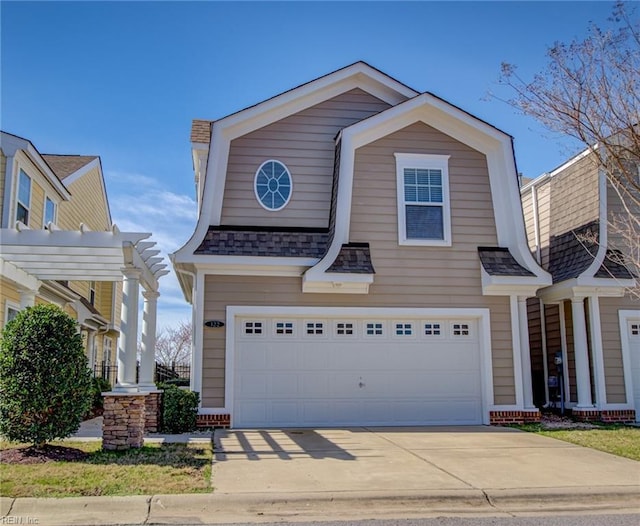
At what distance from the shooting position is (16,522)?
561 centimetres

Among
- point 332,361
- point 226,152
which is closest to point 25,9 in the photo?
point 226,152

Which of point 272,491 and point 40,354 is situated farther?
point 40,354

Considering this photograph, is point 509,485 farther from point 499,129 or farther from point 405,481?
point 499,129

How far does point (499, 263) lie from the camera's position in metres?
12.9

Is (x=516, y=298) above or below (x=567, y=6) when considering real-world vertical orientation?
below

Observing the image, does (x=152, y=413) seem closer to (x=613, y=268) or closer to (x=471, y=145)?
(x=471, y=145)

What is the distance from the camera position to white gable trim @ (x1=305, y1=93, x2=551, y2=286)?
12.7 meters

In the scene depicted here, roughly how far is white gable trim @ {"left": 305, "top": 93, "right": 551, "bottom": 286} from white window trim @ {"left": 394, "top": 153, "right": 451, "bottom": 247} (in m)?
0.66

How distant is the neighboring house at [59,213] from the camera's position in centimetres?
1314

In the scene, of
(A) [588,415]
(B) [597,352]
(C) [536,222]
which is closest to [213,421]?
(A) [588,415]

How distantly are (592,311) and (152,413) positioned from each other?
932 centimetres

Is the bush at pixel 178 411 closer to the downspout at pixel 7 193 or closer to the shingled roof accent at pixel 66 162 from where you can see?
the downspout at pixel 7 193

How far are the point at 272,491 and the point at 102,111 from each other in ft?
30.5

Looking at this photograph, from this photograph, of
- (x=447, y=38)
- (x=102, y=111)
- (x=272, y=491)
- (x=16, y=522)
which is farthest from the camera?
(x=102, y=111)
